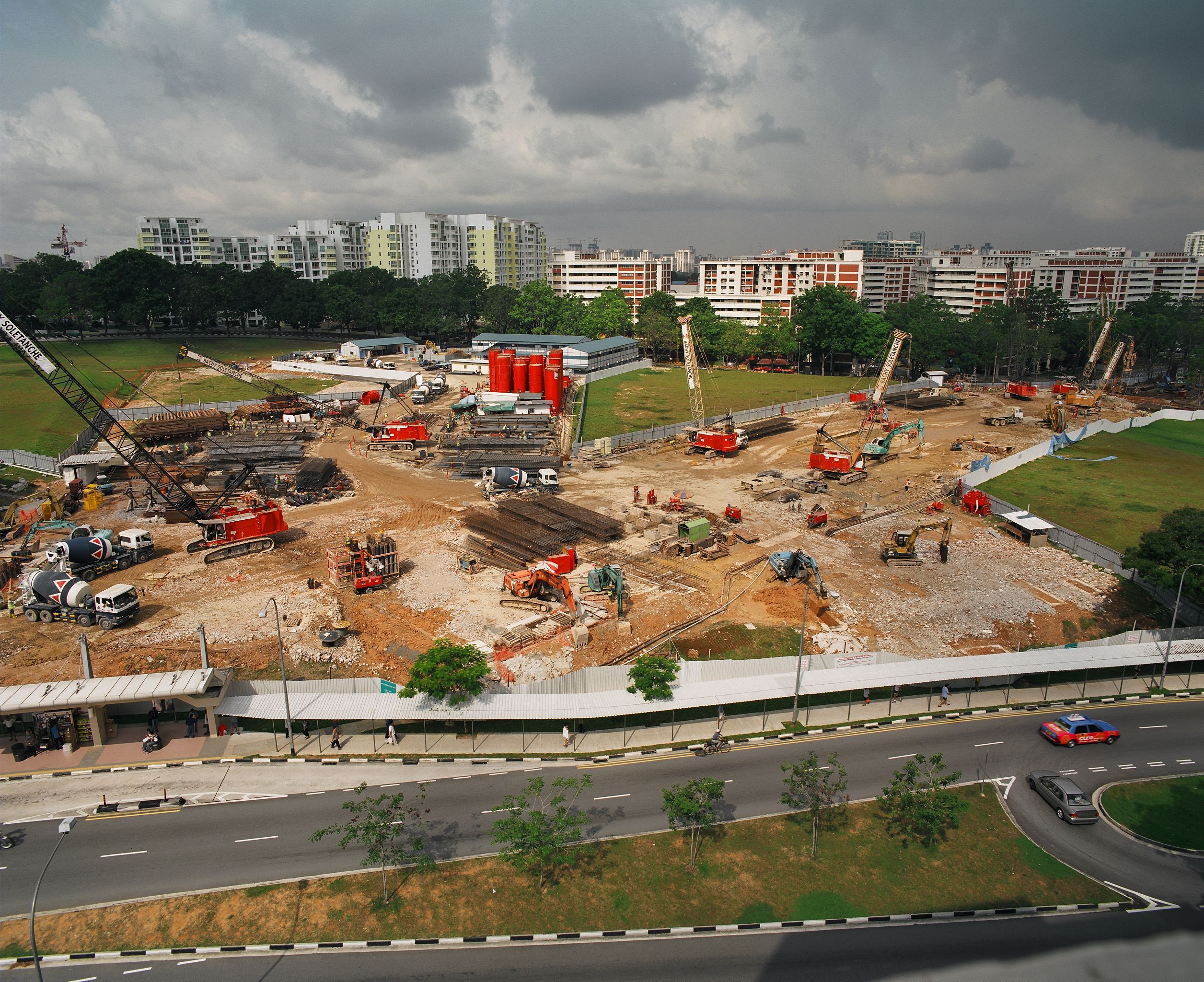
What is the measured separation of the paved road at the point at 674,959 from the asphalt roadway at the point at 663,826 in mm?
70

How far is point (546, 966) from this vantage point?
18.0 metres

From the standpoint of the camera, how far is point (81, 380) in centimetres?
9050

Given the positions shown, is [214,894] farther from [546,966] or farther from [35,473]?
[35,473]

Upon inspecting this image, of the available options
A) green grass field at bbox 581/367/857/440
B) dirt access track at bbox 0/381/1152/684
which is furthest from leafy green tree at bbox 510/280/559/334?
dirt access track at bbox 0/381/1152/684

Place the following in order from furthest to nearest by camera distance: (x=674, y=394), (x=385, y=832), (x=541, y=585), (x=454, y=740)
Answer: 1. (x=674, y=394)
2. (x=541, y=585)
3. (x=454, y=740)
4. (x=385, y=832)

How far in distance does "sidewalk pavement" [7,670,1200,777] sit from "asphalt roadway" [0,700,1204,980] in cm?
90

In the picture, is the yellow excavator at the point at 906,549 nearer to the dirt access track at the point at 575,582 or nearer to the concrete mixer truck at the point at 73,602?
the dirt access track at the point at 575,582

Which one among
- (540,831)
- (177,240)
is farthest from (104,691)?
(177,240)

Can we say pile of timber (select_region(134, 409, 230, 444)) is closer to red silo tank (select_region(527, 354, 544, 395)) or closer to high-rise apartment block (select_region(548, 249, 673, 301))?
red silo tank (select_region(527, 354, 544, 395))

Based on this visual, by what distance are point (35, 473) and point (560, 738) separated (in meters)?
52.0

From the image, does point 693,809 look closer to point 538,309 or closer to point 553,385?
point 553,385

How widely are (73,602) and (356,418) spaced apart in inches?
1719

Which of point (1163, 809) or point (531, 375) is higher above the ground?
point (531, 375)

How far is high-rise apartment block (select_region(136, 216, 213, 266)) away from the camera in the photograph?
17700 centimetres
